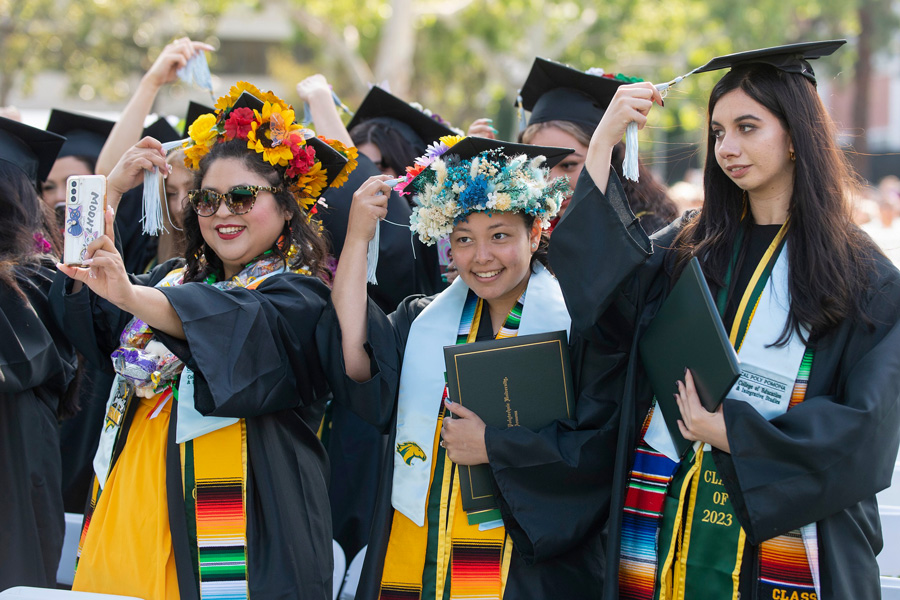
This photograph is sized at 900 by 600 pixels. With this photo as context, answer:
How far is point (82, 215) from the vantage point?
2574 millimetres

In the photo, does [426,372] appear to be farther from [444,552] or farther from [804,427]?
[804,427]

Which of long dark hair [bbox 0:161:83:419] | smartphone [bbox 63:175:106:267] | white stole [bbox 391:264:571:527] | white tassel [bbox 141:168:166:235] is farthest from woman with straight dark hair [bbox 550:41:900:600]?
long dark hair [bbox 0:161:83:419]

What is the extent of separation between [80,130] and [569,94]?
284 centimetres

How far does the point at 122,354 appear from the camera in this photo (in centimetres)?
287

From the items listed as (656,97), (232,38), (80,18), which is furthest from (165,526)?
(232,38)

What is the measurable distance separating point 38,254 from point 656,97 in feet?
8.03

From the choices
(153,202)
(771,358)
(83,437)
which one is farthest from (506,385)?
(83,437)

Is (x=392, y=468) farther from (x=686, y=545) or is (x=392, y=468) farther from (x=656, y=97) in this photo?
(x=656, y=97)

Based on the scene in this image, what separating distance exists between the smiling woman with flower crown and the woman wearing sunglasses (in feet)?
0.66

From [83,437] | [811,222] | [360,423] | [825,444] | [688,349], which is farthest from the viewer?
[83,437]

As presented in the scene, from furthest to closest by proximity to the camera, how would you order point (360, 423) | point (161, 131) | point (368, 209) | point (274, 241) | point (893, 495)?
point (161, 131), point (360, 423), point (893, 495), point (274, 241), point (368, 209)

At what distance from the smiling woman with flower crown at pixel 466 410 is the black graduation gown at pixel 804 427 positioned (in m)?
0.19

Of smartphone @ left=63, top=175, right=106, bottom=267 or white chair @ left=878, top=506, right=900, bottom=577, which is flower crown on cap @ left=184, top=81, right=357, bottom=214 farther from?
white chair @ left=878, top=506, right=900, bottom=577

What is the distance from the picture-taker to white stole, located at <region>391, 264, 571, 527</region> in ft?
9.30
